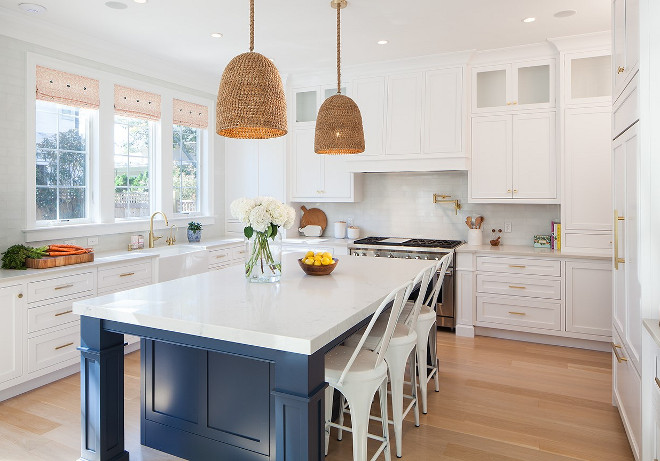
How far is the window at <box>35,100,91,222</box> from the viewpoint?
3963 millimetres

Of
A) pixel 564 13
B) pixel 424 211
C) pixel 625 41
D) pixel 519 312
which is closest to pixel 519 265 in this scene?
pixel 519 312

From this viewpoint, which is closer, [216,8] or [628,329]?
[628,329]

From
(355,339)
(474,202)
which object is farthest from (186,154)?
(355,339)

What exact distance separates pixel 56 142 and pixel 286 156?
8.18ft

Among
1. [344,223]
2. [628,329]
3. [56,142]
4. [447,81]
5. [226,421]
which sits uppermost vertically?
[447,81]

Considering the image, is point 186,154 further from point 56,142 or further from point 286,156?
point 56,142

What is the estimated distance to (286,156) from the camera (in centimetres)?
568

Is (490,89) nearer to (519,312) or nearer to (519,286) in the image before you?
(519,286)

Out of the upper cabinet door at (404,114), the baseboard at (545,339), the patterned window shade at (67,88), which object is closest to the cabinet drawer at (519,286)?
the baseboard at (545,339)

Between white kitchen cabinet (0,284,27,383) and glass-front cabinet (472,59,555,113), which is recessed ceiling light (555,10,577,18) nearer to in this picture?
glass-front cabinet (472,59,555,113)

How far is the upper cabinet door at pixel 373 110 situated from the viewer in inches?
201

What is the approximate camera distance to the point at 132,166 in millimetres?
4820

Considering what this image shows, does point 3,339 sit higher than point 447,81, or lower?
lower

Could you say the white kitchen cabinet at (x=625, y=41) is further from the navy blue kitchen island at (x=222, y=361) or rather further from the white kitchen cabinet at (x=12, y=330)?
the white kitchen cabinet at (x=12, y=330)
